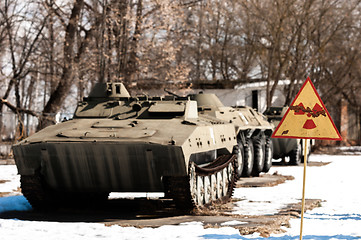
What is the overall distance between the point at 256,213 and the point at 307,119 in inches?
140

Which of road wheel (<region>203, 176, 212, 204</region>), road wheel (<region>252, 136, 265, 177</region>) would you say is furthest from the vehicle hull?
road wheel (<region>252, 136, 265, 177</region>)

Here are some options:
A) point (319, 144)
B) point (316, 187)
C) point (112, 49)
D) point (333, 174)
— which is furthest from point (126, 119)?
point (319, 144)

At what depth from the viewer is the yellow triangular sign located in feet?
29.6

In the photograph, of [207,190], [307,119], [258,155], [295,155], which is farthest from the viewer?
[295,155]

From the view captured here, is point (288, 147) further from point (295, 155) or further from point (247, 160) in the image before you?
point (247, 160)

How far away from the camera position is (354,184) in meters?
18.2

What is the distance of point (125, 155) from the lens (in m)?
11.5

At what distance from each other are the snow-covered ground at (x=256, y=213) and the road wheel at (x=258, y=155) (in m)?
2.93

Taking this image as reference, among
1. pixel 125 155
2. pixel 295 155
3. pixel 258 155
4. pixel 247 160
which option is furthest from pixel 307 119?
pixel 295 155

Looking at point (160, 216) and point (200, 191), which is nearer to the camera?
point (160, 216)

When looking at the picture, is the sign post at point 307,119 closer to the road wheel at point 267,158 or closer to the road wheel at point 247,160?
the road wheel at point 247,160

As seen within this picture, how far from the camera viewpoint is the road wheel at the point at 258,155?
21745 millimetres

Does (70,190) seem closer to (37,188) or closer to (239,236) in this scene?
(37,188)

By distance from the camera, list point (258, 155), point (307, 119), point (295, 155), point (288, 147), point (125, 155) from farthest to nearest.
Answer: point (295, 155)
point (288, 147)
point (258, 155)
point (125, 155)
point (307, 119)
